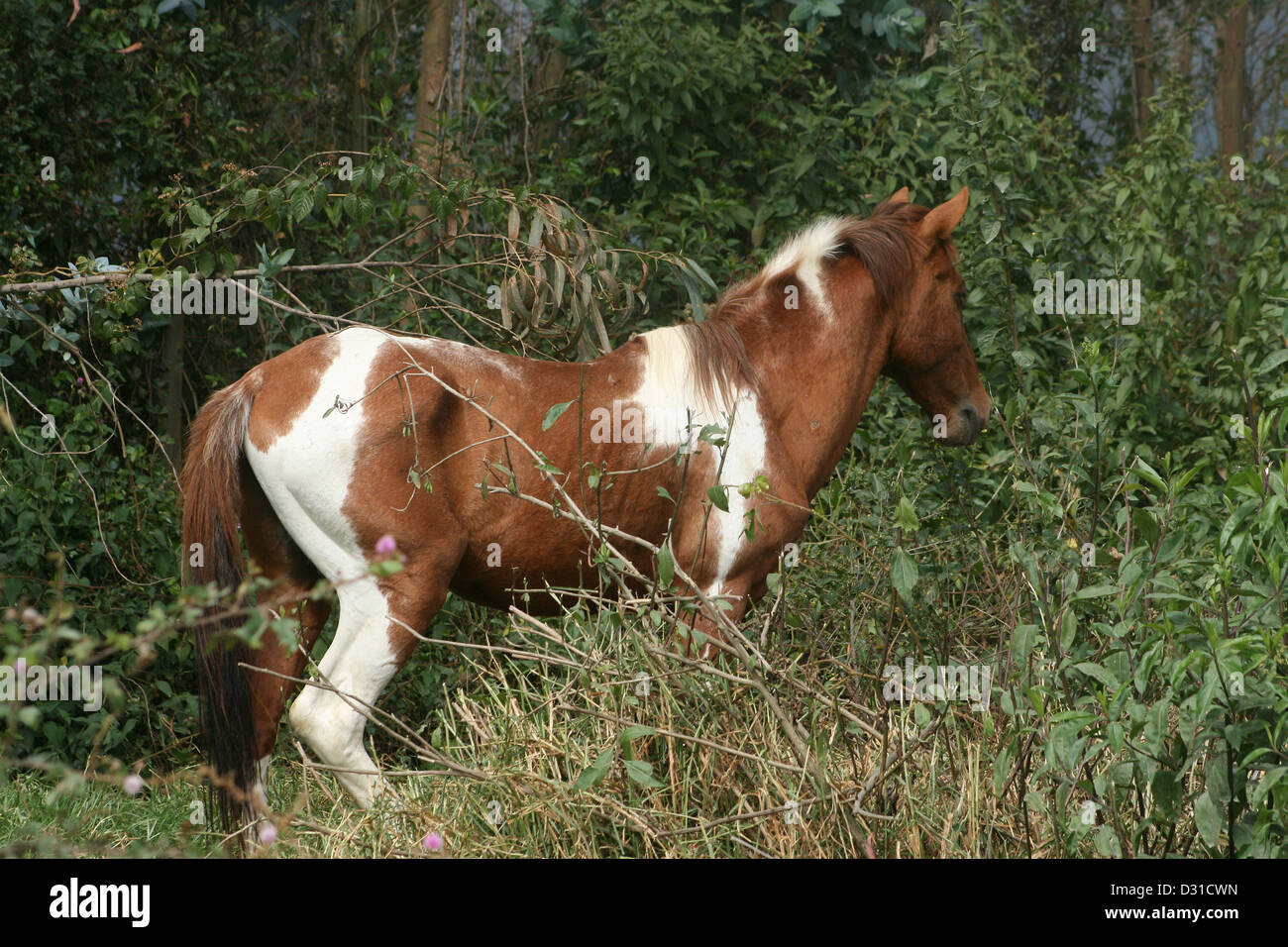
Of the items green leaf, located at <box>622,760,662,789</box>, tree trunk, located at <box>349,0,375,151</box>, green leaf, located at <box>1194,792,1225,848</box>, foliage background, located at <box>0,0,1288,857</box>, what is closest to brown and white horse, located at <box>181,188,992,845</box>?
foliage background, located at <box>0,0,1288,857</box>

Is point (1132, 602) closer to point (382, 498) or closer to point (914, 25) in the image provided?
point (382, 498)

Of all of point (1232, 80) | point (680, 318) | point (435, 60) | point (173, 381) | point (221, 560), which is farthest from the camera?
point (1232, 80)

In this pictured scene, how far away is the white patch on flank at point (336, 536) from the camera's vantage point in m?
3.89

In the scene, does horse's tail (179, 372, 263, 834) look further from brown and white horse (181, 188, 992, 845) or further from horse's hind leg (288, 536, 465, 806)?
horse's hind leg (288, 536, 465, 806)

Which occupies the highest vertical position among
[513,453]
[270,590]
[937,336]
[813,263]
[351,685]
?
[813,263]

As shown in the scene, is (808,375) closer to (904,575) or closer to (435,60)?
(904,575)

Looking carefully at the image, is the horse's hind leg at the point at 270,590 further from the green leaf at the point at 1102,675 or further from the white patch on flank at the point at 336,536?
the green leaf at the point at 1102,675

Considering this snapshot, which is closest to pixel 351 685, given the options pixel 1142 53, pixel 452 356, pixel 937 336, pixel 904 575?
pixel 452 356

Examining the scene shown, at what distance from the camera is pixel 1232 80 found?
1179 cm

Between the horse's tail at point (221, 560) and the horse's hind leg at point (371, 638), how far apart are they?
0.18 meters

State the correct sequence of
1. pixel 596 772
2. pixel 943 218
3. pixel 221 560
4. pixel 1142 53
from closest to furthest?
pixel 596 772 < pixel 221 560 < pixel 943 218 < pixel 1142 53

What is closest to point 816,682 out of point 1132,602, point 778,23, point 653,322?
point 1132,602

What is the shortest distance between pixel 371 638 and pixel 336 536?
0.31 m

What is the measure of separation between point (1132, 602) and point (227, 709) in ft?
8.04
